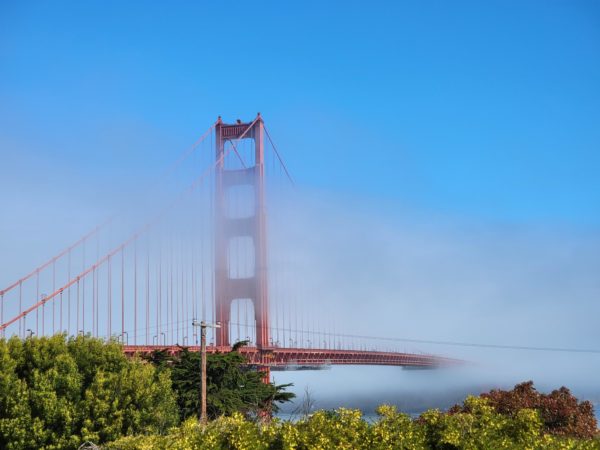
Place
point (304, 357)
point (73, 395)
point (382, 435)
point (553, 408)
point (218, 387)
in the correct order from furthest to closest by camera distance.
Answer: point (304, 357)
point (218, 387)
point (73, 395)
point (553, 408)
point (382, 435)

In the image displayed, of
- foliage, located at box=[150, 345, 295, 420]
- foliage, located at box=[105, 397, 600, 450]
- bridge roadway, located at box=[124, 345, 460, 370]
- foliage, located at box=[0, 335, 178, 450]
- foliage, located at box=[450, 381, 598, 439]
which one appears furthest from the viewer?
bridge roadway, located at box=[124, 345, 460, 370]

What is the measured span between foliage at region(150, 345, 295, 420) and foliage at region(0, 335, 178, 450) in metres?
3.57

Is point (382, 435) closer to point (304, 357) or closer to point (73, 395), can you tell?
point (73, 395)

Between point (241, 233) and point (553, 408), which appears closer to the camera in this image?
point (553, 408)

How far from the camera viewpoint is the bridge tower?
263 feet

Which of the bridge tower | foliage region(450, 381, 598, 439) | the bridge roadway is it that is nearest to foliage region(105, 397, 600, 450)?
foliage region(450, 381, 598, 439)

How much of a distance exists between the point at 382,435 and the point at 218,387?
85.0 ft

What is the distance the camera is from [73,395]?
36.6m

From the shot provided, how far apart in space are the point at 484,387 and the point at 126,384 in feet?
433

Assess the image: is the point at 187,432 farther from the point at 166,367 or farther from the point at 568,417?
the point at 166,367

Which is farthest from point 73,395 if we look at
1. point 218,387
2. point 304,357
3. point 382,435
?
point 304,357

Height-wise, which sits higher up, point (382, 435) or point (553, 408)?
A: point (382, 435)

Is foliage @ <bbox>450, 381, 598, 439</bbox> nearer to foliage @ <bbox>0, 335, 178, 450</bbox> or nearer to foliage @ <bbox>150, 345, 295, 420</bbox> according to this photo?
foliage @ <bbox>150, 345, 295, 420</bbox>

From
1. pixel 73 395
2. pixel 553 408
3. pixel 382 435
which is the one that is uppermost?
pixel 382 435
